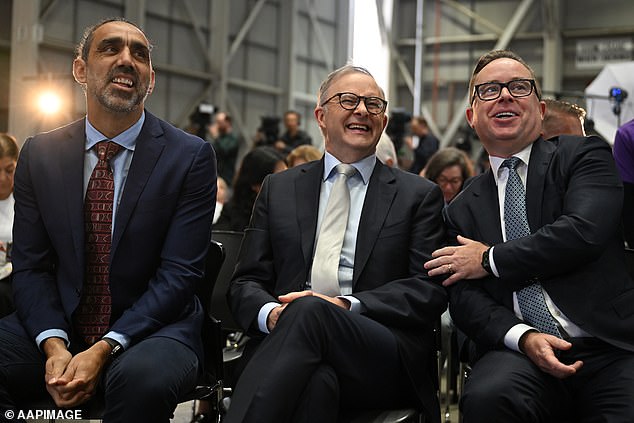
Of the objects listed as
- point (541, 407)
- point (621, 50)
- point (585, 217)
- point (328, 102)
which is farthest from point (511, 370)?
point (621, 50)

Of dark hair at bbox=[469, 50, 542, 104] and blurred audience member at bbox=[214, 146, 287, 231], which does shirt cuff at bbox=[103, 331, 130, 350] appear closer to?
dark hair at bbox=[469, 50, 542, 104]

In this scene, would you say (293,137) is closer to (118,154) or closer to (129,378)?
(118,154)

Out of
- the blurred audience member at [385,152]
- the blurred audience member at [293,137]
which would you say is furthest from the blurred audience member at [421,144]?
the blurred audience member at [385,152]

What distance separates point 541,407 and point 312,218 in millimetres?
861

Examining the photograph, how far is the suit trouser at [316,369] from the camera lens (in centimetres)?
193

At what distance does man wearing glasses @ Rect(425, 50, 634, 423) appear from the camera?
2.08 m

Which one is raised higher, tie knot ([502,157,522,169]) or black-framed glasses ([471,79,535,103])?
black-framed glasses ([471,79,535,103])

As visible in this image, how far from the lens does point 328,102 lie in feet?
8.57

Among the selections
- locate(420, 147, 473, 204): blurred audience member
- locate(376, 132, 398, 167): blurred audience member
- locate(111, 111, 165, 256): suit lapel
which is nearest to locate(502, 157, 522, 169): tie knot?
locate(111, 111, 165, 256): suit lapel

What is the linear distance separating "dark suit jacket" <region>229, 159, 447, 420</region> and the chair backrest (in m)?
0.59

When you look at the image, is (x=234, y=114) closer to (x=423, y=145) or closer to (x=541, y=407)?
(x=423, y=145)

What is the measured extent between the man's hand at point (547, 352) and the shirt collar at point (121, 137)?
1.27 metres

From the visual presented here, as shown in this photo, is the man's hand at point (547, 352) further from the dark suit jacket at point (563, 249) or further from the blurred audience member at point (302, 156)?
the blurred audience member at point (302, 156)

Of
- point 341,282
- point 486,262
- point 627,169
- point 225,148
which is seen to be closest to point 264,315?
point 341,282
